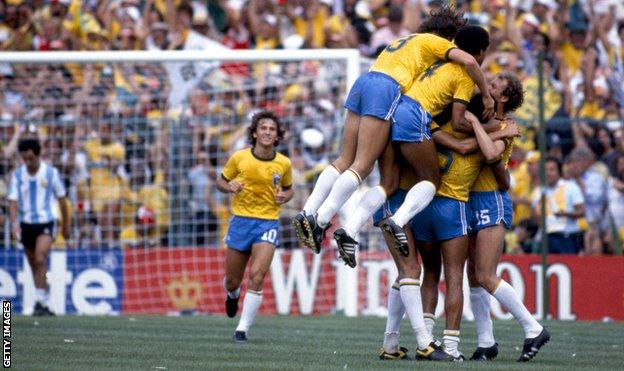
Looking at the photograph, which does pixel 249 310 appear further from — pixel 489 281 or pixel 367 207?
pixel 489 281

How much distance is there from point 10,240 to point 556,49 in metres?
9.50

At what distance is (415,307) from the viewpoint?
11.0 meters

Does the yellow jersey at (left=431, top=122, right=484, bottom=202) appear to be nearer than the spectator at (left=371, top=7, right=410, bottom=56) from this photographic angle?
Yes

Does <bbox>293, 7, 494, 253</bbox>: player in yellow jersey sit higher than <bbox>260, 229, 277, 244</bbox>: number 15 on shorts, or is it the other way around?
<bbox>293, 7, 494, 253</bbox>: player in yellow jersey

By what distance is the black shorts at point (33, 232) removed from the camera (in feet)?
65.6

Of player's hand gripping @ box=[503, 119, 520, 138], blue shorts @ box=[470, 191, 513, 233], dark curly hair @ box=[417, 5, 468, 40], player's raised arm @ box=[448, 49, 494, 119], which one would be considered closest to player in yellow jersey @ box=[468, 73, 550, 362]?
blue shorts @ box=[470, 191, 513, 233]

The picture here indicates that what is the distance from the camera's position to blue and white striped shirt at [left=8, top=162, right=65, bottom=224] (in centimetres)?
2000

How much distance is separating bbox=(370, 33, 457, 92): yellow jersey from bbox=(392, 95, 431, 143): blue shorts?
0.70ft

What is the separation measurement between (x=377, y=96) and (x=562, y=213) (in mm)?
9509

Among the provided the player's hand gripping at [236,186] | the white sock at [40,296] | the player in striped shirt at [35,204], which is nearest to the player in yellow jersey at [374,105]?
the player's hand gripping at [236,186]

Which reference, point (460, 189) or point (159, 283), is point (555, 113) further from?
point (460, 189)

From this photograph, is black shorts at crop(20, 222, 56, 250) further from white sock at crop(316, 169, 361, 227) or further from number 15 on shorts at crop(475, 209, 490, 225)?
number 15 on shorts at crop(475, 209, 490, 225)

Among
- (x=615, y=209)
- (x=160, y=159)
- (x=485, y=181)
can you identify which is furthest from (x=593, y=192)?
(x=485, y=181)

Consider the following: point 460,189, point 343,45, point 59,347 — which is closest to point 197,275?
point 343,45
